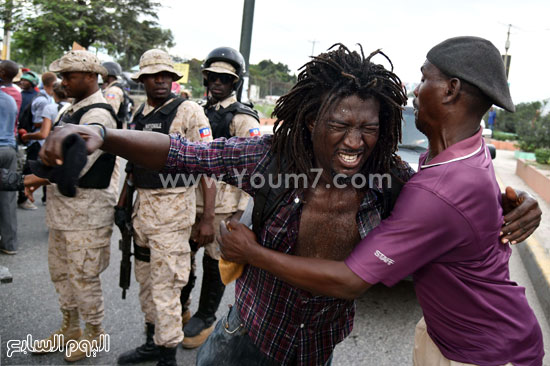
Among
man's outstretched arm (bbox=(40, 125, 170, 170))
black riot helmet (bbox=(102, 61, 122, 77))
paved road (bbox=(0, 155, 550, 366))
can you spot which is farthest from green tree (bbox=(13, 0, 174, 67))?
man's outstretched arm (bbox=(40, 125, 170, 170))

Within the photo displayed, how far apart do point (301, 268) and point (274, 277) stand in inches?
11.4

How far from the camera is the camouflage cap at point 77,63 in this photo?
3.29m

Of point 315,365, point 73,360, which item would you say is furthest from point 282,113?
point 73,360

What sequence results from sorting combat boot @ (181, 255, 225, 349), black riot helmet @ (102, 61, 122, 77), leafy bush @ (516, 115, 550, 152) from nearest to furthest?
combat boot @ (181, 255, 225, 349)
black riot helmet @ (102, 61, 122, 77)
leafy bush @ (516, 115, 550, 152)

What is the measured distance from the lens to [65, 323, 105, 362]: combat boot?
334 centimetres

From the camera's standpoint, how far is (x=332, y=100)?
1.84 meters

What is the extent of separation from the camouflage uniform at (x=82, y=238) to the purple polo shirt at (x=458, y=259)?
2.23m

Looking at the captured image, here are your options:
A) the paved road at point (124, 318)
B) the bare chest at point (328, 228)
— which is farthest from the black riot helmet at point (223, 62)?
the bare chest at point (328, 228)

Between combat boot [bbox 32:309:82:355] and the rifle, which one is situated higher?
the rifle

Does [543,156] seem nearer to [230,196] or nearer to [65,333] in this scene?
[230,196]

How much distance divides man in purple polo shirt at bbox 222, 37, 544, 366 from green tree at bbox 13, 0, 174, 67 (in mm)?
25740

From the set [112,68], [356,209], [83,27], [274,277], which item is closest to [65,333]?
[274,277]

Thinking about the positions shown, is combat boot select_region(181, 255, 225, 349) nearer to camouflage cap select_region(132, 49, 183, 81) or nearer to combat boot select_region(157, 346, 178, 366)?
combat boot select_region(157, 346, 178, 366)

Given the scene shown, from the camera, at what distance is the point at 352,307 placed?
2186 millimetres
